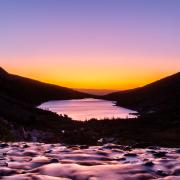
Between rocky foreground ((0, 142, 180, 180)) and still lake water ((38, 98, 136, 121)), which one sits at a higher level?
still lake water ((38, 98, 136, 121))

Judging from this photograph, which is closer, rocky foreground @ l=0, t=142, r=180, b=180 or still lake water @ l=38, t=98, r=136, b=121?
rocky foreground @ l=0, t=142, r=180, b=180

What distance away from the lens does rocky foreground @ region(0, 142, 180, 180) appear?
7.60 metres

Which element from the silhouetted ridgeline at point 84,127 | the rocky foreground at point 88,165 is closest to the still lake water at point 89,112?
the silhouetted ridgeline at point 84,127

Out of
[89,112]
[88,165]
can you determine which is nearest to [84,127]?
[88,165]

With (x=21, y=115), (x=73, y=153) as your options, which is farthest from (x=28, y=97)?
(x=73, y=153)

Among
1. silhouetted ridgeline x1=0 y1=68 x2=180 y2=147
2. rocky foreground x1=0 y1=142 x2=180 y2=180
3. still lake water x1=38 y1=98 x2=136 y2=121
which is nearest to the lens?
rocky foreground x1=0 y1=142 x2=180 y2=180

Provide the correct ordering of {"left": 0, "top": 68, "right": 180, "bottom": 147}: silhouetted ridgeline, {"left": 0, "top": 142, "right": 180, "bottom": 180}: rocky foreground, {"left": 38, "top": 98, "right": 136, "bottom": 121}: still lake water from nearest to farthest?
{"left": 0, "top": 142, "right": 180, "bottom": 180}: rocky foreground
{"left": 0, "top": 68, "right": 180, "bottom": 147}: silhouetted ridgeline
{"left": 38, "top": 98, "right": 136, "bottom": 121}: still lake water

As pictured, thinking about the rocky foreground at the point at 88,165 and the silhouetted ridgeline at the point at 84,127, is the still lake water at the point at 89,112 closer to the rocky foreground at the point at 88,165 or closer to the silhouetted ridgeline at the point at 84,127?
the silhouetted ridgeline at the point at 84,127

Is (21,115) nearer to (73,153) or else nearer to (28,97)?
(73,153)

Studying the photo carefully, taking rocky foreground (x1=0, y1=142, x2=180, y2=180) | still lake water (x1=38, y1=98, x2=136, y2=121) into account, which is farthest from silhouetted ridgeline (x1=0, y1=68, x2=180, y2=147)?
still lake water (x1=38, y1=98, x2=136, y2=121)

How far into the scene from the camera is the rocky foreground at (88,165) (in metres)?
7.60

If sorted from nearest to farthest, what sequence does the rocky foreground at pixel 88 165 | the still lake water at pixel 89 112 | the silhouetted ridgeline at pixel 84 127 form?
the rocky foreground at pixel 88 165
the silhouetted ridgeline at pixel 84 127
the still lake water at pixel 89 112

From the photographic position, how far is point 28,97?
186 m

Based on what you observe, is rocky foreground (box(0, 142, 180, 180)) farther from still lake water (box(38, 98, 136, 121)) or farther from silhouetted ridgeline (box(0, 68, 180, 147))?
still lake water (box(38, 98, 136, 121))
